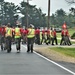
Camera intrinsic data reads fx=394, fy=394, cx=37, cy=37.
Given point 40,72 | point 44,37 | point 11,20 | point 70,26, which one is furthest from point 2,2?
point 40,72

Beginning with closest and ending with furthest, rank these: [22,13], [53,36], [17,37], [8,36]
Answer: [17,37] < [8,36] < [53,36] < [22,13]

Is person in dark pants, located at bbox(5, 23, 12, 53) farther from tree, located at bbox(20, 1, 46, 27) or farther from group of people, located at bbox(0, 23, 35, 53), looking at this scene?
tree, located at bbox(20, 1, 46, 27)

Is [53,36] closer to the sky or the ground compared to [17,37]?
closer to the ground

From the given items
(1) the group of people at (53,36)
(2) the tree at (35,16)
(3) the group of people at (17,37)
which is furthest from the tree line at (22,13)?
(3) the group of people at (17,37)

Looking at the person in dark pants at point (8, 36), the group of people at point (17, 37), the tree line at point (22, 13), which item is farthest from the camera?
the tree line at point (22, 13)

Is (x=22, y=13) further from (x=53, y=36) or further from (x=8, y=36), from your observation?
(x=8, y=36)

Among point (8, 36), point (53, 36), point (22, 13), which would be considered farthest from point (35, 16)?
point (8, 36)

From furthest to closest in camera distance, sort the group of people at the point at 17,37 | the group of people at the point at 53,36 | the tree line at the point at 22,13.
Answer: the tree line at the point at 22,13, the group of people at the point at 53,36, the group of people at the point at 17,37

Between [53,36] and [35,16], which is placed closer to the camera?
[53,36]

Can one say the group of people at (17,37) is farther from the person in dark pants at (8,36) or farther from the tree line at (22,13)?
the tree line at (22,13)

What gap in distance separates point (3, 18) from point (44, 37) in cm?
9969

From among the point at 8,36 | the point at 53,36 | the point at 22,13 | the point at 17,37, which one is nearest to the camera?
the point at 17,37

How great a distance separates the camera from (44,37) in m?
45.7

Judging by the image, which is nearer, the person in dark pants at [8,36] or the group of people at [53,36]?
the person in dark pants at [8,36]
